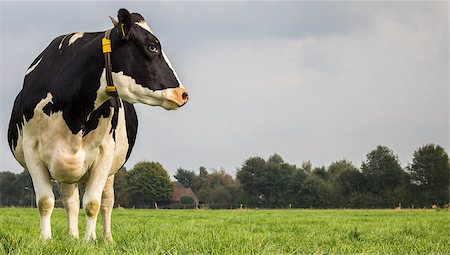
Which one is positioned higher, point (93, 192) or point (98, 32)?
point (98, 32)

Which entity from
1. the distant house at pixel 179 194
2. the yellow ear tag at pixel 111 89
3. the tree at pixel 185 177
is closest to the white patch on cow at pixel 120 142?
the yellow ear tag at pixel 111 89

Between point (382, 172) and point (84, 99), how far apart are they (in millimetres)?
81268

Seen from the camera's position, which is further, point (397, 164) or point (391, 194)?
point (397, 164)

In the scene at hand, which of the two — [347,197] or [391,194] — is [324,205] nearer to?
[347,197]

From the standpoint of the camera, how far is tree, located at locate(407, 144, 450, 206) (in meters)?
76.8

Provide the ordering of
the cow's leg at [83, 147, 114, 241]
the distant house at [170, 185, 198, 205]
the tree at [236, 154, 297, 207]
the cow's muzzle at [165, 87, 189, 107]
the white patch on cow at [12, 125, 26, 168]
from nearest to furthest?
the cow's muzzle at [165, 87, 189, 107], the cow's leg at [83, 147, 114, 241], the white patch on cow at [12, 125, 26, 168], the tree at [236, 154, 297, 207], the distant house at [170, 185, 198, 205]

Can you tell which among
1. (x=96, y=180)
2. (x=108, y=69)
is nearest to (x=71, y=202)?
(x=96, y=180)

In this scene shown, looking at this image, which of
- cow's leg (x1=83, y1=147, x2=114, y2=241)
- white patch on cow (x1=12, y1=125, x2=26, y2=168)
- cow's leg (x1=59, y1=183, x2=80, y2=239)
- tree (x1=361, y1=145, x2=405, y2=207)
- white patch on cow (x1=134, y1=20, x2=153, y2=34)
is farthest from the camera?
tree (x1=361, y1=145, x2=405, y2=207)

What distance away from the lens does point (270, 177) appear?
9438 cm

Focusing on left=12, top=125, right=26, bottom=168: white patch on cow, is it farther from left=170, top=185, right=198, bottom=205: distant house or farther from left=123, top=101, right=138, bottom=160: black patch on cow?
left=170, top=185, right=198, bottom=205: distant house

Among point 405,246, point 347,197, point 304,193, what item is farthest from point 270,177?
point 405,246

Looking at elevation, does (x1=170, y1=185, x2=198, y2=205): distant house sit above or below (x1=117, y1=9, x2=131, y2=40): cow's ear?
above

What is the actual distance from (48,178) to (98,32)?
5.85ft

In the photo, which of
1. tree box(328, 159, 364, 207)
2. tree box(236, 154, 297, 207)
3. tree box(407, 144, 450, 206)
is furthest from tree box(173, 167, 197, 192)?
tree box(407, 144, 450, 206)
